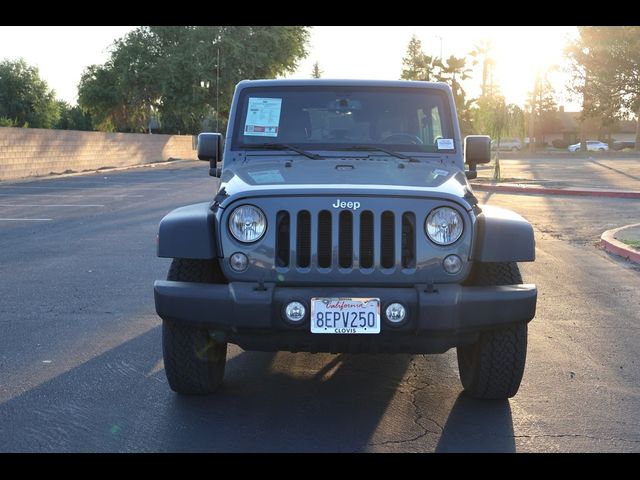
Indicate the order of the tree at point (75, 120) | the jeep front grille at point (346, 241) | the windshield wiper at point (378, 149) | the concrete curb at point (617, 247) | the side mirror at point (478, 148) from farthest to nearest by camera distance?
the tree at point (75, 120) → the concrete curb at point (617, 247) → the side mirror at point (478, 148) → the windshield wiper at point (378, 149) → the jeep front grille at point (346, 241)

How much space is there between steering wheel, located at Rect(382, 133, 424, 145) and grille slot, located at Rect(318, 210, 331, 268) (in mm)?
1651

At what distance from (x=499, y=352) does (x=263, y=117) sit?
8.01ft

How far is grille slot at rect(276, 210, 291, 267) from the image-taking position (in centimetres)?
451

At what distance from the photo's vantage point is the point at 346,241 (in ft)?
14.7

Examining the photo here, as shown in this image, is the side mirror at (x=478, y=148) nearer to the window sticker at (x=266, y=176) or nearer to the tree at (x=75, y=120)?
the window sticker at (x=266, y=176)

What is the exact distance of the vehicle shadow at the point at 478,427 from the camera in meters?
4.18

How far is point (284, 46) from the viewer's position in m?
59.5

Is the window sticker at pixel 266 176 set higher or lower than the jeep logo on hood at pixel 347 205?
higher

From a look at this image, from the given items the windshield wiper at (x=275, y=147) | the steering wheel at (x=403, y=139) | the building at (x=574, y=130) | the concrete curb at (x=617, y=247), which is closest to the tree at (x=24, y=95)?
the concrete curb at (x=617, y=247)

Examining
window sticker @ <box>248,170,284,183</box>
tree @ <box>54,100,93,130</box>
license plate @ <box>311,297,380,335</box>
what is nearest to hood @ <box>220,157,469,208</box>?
window sticker @ <box>248,170,284,183</box>

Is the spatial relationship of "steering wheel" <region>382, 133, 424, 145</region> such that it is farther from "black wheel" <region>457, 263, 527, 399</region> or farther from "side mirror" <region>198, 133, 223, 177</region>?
"black wheel" <region>457, 263, 527, 399</region>

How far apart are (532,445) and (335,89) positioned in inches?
119

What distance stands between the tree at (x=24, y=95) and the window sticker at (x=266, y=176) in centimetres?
5267
